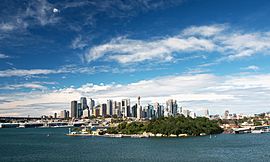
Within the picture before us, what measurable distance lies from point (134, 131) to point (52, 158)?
43093 millimetres

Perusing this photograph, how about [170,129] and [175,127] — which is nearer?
[170,129]

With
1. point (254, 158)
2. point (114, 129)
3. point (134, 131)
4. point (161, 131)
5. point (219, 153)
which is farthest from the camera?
point (114, 129)

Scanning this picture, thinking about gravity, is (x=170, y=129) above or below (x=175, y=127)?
below

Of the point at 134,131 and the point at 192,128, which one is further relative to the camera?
the point at 134,131

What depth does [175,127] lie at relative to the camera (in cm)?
7912

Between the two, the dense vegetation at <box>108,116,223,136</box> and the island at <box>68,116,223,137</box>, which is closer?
the island at <box>68,116,223,137</box>

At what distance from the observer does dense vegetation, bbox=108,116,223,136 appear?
260ft

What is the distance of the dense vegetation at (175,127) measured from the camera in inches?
3123

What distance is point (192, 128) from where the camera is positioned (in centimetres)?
8006

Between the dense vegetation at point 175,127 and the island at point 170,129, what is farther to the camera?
the dense vegetation at point 175,127

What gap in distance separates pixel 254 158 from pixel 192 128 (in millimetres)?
38511

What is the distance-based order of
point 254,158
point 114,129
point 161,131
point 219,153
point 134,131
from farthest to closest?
1. point 114,129
2. point 134,131
3. point 161,131
4. point 219,153
5. point 254,158

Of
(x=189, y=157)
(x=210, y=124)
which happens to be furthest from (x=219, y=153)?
(x=210, y=124)

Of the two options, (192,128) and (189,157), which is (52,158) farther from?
(192,128)
